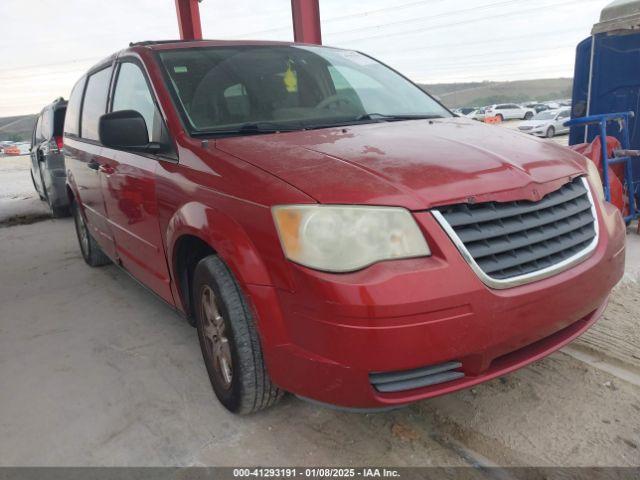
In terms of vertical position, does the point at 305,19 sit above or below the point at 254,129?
above

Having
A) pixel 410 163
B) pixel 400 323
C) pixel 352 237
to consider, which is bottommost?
pixel 400 323

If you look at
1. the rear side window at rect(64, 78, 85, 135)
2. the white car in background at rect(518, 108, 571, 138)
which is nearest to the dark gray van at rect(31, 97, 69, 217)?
the rear side window at rect(64, 78, 85, 135)

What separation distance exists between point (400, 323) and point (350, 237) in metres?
0.32

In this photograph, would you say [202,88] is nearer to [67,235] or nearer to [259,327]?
[259,327]

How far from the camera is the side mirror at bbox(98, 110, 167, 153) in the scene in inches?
93.0

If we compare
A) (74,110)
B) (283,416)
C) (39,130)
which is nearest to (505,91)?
(39,130)

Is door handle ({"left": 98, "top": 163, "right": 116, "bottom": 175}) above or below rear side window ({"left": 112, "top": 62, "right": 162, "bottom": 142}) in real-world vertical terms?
below

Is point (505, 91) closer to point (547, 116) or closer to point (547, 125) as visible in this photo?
point (547, 116)

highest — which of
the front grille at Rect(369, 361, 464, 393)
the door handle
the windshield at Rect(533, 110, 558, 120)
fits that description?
the door handle

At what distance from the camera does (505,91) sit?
362 feet

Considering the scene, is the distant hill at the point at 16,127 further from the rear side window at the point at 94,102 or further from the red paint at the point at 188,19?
the rear side window at the point at 94,102

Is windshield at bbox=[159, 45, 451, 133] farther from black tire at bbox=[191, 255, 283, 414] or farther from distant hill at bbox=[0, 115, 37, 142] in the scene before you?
distant hill at bbox=[0, 115, 37, 142]

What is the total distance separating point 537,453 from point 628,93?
14.1ft

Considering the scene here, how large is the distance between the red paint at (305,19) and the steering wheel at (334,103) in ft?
17.4
